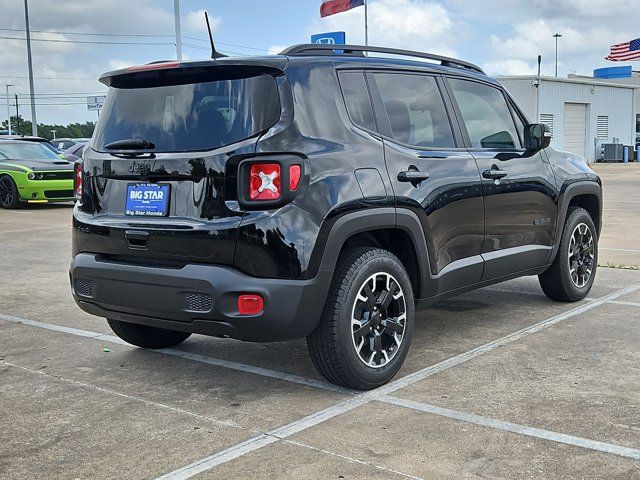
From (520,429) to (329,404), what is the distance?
3.20ft

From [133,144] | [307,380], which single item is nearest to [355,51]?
[133,144]

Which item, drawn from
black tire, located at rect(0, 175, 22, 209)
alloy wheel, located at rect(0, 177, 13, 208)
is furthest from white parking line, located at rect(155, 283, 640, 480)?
alloy wheel, located at rect(0, 177, 13, 208)

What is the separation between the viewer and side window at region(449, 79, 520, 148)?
5.36 meters

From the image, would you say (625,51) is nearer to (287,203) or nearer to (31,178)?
(31,178)

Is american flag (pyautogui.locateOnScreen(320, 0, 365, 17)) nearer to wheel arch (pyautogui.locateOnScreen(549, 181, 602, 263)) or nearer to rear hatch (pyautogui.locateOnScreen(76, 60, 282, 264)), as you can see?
wheel arch (pyautogui.locateOnScreen(549, 181, 602, 263))

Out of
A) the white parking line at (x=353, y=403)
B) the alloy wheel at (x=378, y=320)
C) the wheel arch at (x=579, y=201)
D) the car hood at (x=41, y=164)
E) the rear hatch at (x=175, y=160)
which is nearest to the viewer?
the white parking line at (x=353, y=403)

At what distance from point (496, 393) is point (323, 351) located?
3.14ft

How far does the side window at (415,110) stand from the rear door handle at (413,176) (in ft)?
0.68

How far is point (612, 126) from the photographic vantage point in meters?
46.5

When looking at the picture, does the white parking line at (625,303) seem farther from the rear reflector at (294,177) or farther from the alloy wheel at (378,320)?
Result: the rear reflector at (294,177)

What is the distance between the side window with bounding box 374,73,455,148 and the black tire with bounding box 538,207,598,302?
1.73m

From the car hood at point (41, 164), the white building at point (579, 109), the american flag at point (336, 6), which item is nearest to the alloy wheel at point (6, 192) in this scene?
the car hood at point (41, 164)

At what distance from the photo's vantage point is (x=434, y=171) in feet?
15.7

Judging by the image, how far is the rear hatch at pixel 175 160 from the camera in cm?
404
